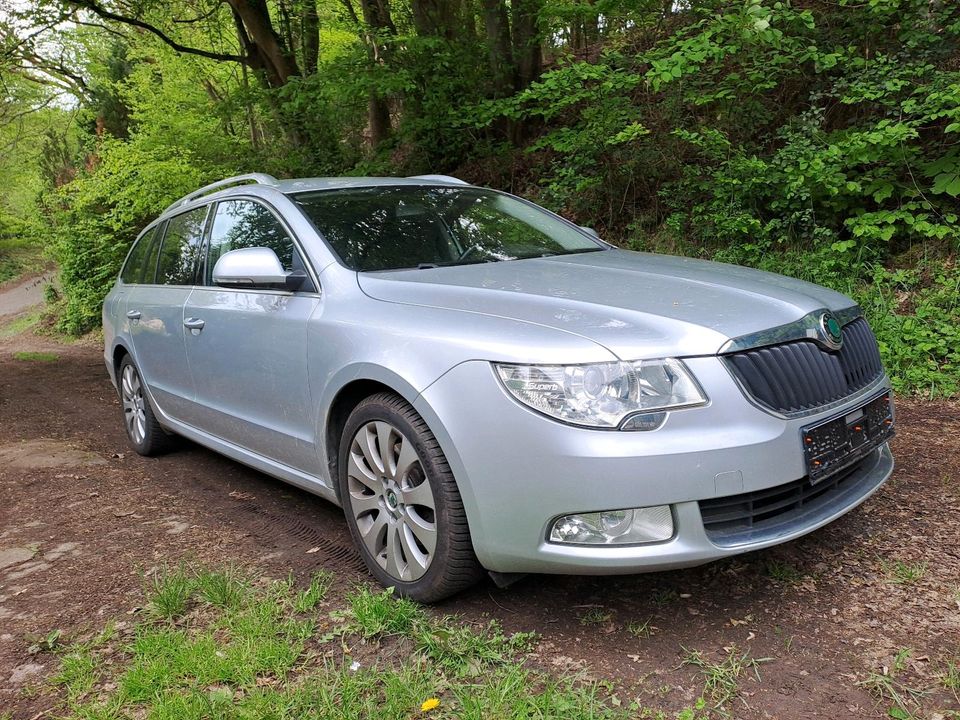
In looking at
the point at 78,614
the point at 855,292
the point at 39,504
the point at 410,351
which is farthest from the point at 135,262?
the point at 855,292

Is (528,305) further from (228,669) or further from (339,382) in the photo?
(228,669)

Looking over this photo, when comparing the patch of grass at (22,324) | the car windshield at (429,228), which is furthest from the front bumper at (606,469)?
the patch of grass at (22,324)

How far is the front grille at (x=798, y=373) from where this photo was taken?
2455 millimetres

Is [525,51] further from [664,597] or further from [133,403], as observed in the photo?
[664,597]

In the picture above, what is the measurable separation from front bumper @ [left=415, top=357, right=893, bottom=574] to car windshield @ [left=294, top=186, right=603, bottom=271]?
1.09 metres

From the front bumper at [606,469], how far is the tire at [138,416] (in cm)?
334

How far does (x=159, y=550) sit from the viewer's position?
143 inches

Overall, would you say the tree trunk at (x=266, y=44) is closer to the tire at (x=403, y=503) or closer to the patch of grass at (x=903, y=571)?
the tire at (x=403, y=503)

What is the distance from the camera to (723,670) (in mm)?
2377

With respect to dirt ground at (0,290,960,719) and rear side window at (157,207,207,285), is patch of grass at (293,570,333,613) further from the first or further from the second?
rear side window at (157,207,207,285)

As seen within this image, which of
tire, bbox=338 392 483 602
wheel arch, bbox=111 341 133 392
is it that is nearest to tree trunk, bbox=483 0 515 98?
wheel arch, bbox=111 341 133 392

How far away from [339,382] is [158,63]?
42.9 feet

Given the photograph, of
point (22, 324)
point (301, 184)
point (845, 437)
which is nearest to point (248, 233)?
point (301, 184)

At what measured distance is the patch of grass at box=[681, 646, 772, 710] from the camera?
89.3 inches
